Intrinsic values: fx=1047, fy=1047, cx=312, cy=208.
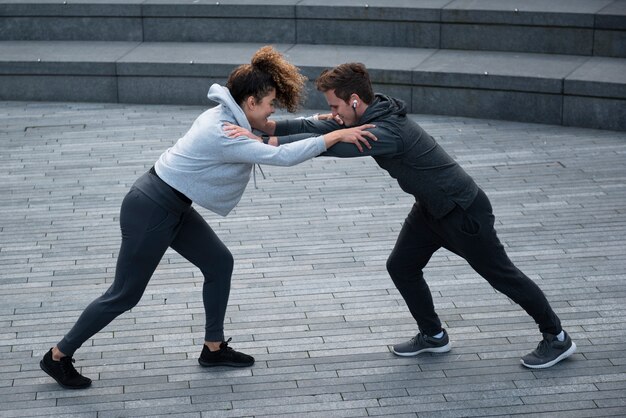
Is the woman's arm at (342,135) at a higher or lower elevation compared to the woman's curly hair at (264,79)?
lower

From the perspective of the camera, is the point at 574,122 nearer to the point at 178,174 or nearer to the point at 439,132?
the point at 439,132

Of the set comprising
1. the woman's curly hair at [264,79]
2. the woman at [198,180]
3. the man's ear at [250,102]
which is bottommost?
the woman at [198,180]

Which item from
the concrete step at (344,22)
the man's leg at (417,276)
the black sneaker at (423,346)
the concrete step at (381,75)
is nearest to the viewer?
the man's leg at (417,276)

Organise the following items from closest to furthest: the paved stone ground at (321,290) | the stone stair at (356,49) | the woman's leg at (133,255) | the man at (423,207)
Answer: the man at (423,207)
the woman's leg at (133,255)
the paved stone ground at (321,290)
the stone stair at (356,49)

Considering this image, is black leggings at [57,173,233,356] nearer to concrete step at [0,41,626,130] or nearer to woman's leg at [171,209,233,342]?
woman's leg at [171,209,233,342]

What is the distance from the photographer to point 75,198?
829cm

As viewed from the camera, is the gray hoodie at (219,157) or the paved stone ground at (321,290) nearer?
the gray hoodie at (219,157)

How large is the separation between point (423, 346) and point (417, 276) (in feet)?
1.30

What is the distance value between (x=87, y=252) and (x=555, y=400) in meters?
3.51

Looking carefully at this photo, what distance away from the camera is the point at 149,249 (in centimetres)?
505

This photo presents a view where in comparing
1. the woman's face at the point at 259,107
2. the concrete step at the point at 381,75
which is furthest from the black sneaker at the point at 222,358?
the concrete step at the point at 381,75

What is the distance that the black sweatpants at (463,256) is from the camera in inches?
201

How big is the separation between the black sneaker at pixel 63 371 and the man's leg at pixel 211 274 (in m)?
0.65

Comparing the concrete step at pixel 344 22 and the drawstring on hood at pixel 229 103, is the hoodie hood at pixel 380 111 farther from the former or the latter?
the concrete step at pixel 344 22
